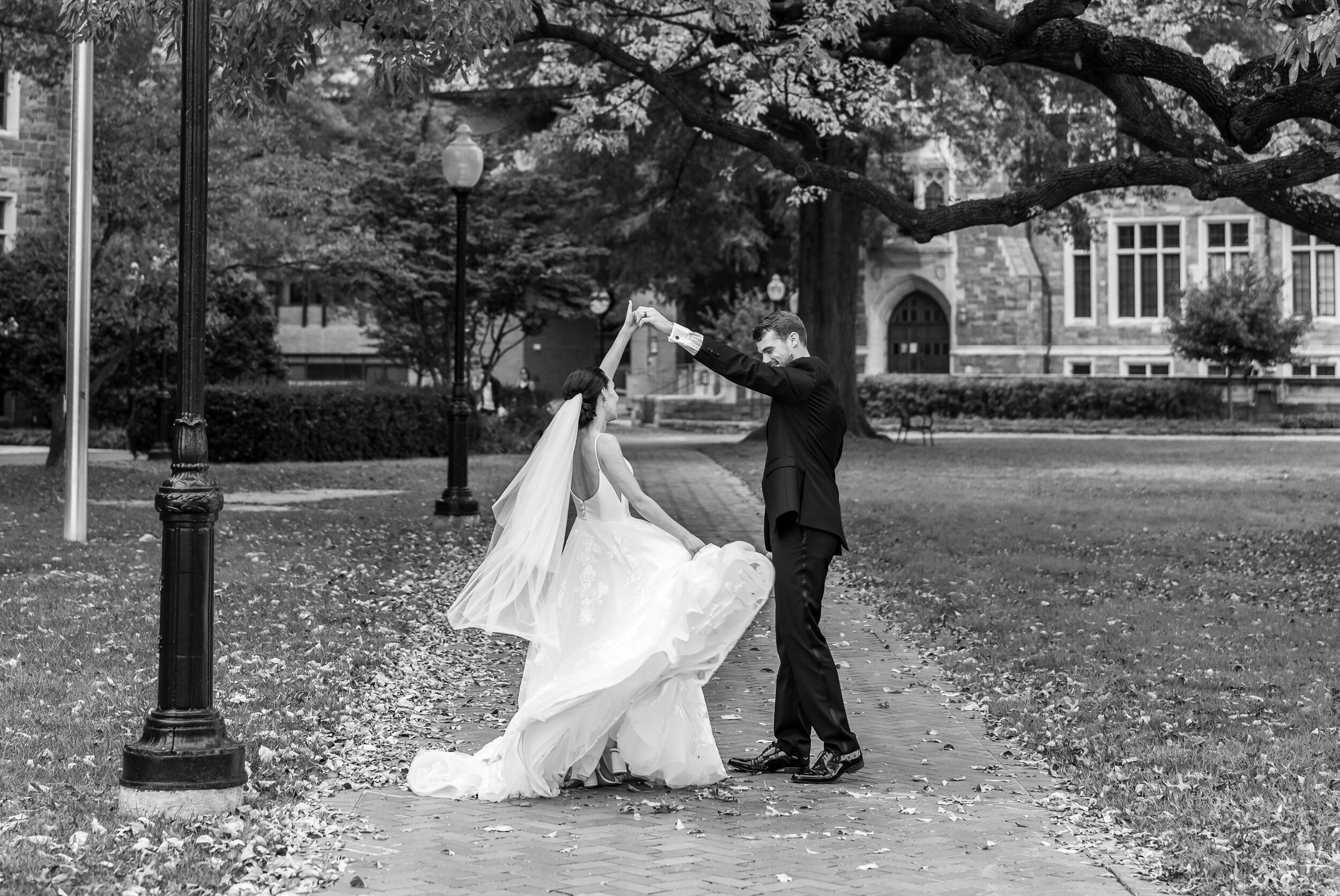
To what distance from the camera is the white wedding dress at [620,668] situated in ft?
20.6

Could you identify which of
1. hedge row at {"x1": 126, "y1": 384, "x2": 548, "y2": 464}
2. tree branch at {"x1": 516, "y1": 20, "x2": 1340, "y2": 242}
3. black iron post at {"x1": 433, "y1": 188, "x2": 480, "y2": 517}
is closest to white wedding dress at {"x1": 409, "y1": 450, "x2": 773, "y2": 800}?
tree branch at {"x1": 516, "y1": 20, "x2": 1340, "y2": 242}

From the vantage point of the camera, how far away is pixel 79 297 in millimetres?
14266

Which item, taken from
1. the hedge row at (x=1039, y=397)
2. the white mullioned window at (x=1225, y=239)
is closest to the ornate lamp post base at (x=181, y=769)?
the hedge row at (x=1039, y=397)

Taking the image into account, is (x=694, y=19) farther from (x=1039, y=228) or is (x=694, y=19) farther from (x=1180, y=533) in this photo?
(x=1039, y=228)

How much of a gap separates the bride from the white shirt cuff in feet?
0.74

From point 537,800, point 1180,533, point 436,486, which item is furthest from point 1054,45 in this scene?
point 436,486

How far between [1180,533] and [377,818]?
11.9 metres

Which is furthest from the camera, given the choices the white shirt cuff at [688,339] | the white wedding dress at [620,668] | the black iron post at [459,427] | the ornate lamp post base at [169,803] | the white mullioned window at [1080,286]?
the white mullioned window at [1080,286]

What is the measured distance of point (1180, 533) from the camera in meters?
15.8

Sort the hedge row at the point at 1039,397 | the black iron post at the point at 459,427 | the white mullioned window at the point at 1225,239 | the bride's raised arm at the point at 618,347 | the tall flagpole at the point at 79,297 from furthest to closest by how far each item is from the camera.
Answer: the white mullioned window at the point at 1225,239 → the hedge row at the point at 1039,397 → the black iron post at the point at 459,427 → the tall flagpole at the point at 79,297 → the bride's raised arm at the point at 618,347

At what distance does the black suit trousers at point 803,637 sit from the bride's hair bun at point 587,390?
1.01 m

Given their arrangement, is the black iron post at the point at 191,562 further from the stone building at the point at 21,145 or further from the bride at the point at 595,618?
the stone building at the point at 21,145

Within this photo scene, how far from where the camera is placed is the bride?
629 cm

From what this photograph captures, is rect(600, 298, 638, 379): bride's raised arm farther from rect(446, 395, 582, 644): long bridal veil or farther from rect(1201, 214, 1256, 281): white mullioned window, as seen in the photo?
rect(1201, 214, 1256, 281): white mullioned window
